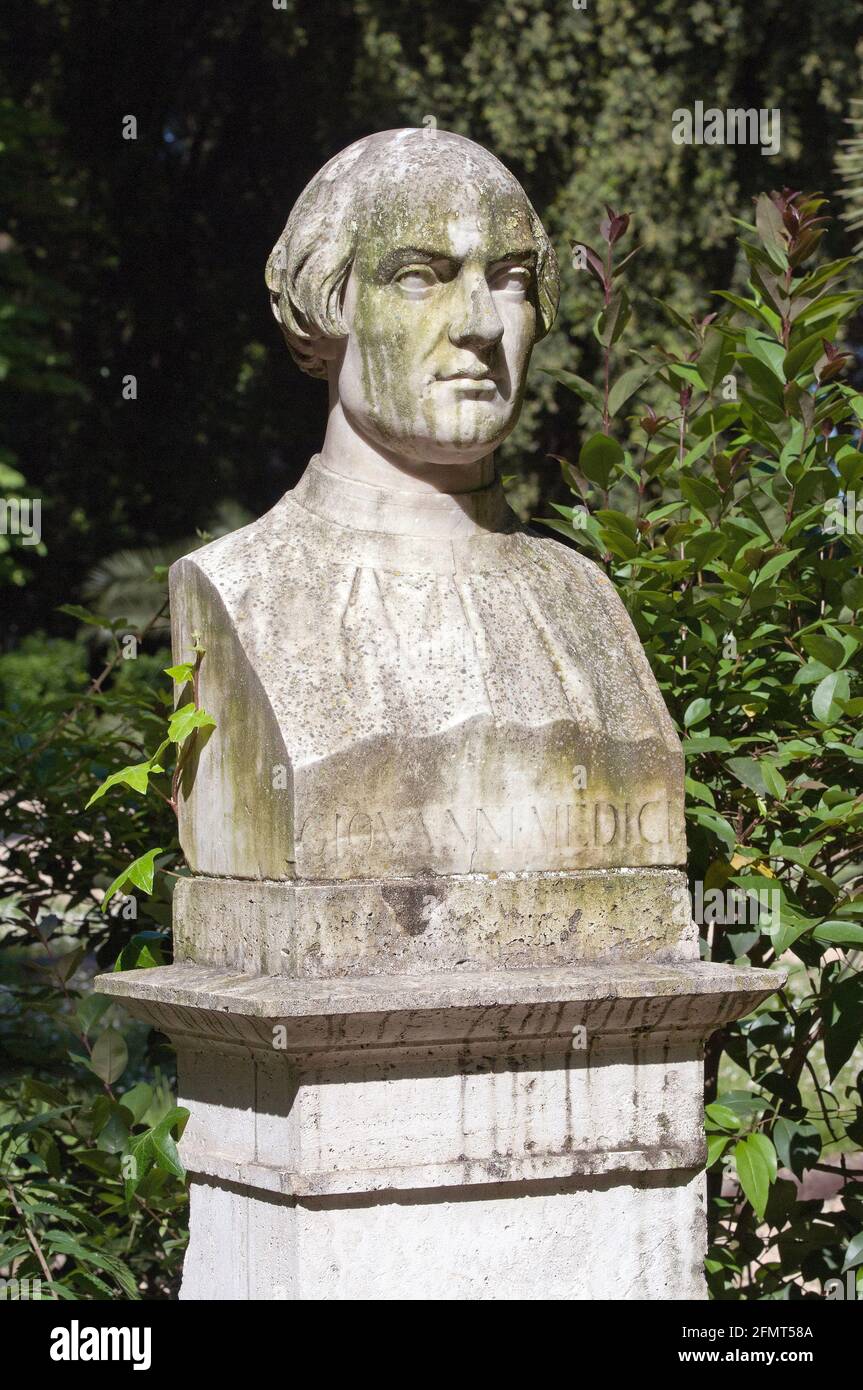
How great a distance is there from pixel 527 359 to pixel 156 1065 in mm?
2227

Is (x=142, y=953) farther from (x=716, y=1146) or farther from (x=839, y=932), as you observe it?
(x=839, y=932)

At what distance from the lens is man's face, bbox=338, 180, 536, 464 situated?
114 inches

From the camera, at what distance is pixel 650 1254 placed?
297 centimetres

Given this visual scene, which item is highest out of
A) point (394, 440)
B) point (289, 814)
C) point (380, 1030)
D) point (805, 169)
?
point (805, 169)

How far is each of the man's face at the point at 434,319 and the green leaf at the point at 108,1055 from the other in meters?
1.53

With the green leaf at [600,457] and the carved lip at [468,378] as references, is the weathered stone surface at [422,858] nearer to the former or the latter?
the carved lip at [468,378]

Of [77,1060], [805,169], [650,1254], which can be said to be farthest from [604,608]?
[805,169]

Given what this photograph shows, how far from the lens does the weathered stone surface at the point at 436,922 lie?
2723 millimetres

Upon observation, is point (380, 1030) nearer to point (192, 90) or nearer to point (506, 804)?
point (506, 804)

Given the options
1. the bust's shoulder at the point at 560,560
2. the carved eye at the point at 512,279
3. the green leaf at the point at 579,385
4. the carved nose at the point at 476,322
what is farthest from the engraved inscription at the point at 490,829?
the green leaf at the point at 579,385

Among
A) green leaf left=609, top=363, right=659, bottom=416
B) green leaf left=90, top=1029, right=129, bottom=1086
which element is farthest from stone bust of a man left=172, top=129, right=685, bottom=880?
green leaf left=90, top=1029, right=129, bottom=1086

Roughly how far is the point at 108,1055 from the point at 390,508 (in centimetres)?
147

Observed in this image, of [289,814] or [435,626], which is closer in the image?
[289,814]

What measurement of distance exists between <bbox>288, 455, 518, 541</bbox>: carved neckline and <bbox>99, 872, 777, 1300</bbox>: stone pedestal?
0.62m
